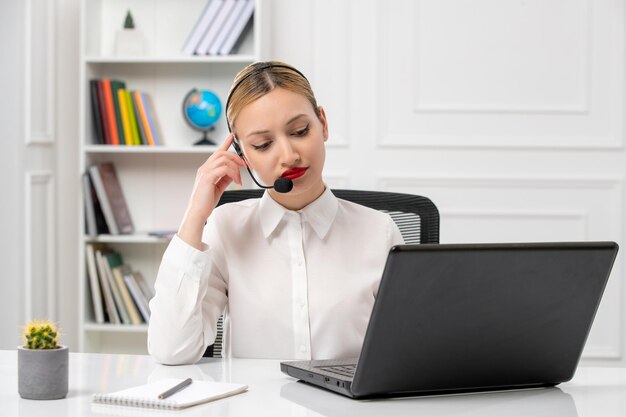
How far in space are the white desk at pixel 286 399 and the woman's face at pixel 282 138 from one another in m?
0.33

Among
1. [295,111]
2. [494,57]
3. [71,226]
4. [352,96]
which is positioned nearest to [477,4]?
[494,57]

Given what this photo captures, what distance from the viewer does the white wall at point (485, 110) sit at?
3.54m

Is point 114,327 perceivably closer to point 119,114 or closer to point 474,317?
point 119,114

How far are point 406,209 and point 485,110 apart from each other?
1.76m

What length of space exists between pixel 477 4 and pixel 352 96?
0.61m

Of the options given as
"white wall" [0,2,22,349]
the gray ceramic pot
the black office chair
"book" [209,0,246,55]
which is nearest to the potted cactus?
the gray ceramic pot

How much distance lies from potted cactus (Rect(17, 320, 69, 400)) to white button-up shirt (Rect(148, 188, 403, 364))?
0.31 meters

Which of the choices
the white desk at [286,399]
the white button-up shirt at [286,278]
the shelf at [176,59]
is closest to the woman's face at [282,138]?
the white button-up shirt at [286,278]

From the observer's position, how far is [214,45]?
3.55 m

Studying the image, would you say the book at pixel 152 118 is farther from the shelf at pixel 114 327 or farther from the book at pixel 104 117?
the shelf at pixel 114 327

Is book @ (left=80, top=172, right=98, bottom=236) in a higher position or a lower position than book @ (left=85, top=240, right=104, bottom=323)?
higher

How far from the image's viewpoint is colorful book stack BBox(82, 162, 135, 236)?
3.57 metres

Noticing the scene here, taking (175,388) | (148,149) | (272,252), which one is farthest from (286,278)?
(148,149)

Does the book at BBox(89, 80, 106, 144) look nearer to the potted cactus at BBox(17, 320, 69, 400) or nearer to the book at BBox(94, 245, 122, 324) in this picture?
the book at BBox(94, 245, 122, 324)
